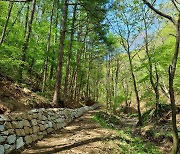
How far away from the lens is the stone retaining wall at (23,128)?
5.45 metres

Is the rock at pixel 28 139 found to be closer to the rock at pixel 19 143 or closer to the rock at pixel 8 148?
the rock at pixel 19 143

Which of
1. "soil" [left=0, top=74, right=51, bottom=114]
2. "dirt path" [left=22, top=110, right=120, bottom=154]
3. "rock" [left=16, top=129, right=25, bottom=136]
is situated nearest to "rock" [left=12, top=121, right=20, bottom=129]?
"rock" [left=16, top=129, right=25, bottom=136]

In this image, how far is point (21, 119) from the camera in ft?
21.4

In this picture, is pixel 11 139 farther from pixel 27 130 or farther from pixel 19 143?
pixel 27 130

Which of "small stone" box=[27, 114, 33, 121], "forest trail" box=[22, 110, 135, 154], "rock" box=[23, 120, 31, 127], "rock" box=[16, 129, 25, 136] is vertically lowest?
"forest trail" box=[22, 110, 135, 154]

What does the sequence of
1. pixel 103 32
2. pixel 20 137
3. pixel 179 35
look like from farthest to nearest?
1. pixel 103 32
2. pixel 179 35
3. pixel 20 137

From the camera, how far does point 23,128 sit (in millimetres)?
6504

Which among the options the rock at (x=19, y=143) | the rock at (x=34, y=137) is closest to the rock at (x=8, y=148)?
the rock at (x=19, y=143)

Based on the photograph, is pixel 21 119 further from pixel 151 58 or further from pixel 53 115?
pixel 151 58

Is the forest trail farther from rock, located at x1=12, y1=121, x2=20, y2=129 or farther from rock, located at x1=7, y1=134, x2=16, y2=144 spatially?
rock, located at x1=12, y1=121, x2=20, y2=129

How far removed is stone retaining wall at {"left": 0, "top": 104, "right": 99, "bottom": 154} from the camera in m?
5.45

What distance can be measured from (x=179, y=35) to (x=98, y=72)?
28445 mm

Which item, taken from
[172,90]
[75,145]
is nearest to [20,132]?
[75,145]

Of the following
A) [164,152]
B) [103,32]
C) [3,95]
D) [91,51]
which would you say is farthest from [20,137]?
[91,51]
